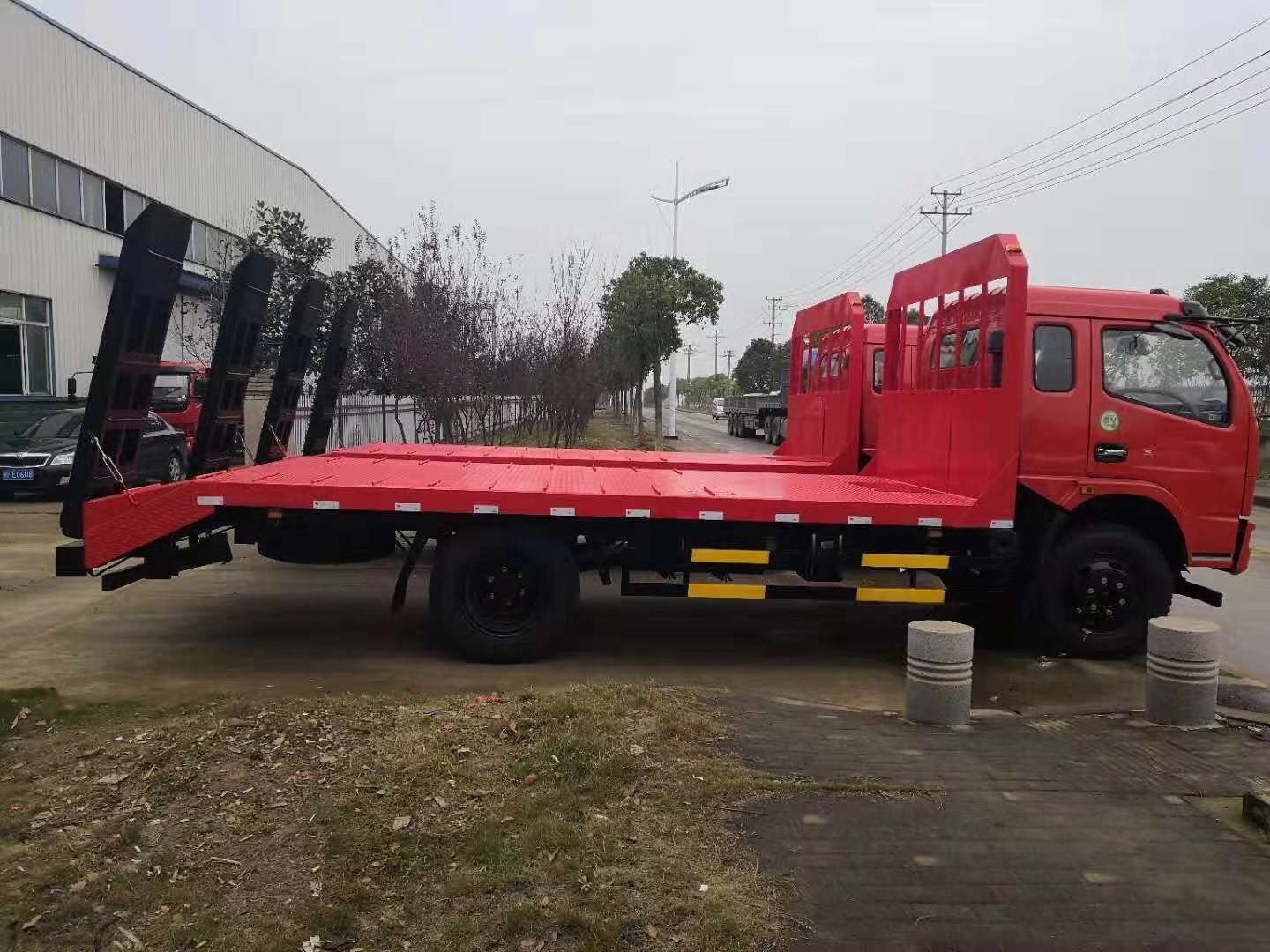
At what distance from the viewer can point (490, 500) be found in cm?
648

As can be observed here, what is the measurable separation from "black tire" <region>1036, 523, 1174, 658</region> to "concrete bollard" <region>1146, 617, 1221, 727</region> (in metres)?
1.22

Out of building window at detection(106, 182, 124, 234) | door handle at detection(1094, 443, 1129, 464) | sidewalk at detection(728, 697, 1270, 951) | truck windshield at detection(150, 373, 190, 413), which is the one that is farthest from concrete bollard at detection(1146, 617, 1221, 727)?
building window at detection(106, 182, 124, 234)

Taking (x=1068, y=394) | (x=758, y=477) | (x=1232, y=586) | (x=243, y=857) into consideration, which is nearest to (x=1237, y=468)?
(x=1068, y=394)

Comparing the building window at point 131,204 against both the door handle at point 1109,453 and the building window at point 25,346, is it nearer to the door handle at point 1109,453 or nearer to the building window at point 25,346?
the building window at point 25,346

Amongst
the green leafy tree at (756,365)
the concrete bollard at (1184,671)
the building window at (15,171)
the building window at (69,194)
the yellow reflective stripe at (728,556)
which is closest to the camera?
the concrete bollard at (1184,671)

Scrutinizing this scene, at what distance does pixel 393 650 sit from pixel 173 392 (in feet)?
41.2

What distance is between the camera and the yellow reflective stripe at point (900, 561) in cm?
691

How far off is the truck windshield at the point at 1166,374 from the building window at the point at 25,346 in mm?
22123

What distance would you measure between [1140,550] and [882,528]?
6.21ft

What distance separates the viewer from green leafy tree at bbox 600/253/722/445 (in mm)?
34094

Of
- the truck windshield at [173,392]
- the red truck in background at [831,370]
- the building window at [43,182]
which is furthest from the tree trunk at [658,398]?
the red truck in background at [831,370]

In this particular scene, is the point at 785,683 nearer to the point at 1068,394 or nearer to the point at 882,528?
the point at 882,528

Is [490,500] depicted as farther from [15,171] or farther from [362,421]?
[15,171]

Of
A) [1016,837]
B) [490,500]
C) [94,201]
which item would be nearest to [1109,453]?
[1016,837]
